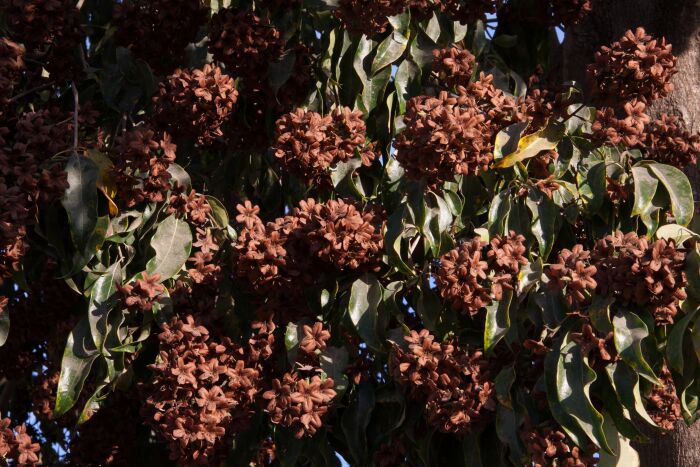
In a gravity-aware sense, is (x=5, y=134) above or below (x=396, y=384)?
above

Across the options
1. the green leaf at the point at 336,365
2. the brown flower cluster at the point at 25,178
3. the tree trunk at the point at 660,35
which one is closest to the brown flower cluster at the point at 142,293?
the brown flower cluster at the point at 25,178

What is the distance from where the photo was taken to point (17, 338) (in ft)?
11.8

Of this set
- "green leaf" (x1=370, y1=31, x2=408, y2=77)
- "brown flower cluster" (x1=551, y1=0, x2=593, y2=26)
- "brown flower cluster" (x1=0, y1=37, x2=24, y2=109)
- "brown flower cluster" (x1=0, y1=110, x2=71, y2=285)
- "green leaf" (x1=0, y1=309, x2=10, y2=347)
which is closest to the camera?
"brown flower cluster" (x1=0, y1=110, x2=71, y2=285)

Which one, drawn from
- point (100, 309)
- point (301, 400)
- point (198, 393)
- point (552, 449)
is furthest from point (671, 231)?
point (100, 309)

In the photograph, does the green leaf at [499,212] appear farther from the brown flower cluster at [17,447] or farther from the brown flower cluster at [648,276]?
the brown flower cluster at [17,447]

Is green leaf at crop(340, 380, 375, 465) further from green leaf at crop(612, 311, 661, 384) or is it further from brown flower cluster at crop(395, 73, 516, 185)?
green leaf at crop(612, 311, 661, 384)

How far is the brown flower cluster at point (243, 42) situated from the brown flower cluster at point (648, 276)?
1.04m

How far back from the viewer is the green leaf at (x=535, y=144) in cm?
275

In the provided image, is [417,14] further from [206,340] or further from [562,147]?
[206,340]

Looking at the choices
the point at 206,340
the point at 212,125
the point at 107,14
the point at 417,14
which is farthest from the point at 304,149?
the point at 107,14

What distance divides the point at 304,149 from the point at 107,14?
3.85 ft

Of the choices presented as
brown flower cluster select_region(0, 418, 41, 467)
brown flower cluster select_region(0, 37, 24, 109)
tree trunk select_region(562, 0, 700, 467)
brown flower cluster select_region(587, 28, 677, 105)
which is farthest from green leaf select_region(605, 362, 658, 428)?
brown flower cluster select_region(0, 37, 24, 109)

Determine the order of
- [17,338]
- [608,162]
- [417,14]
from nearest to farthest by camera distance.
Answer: [608,162] < [417,14] < [17,338]

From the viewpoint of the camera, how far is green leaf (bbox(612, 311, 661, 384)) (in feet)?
7.64
